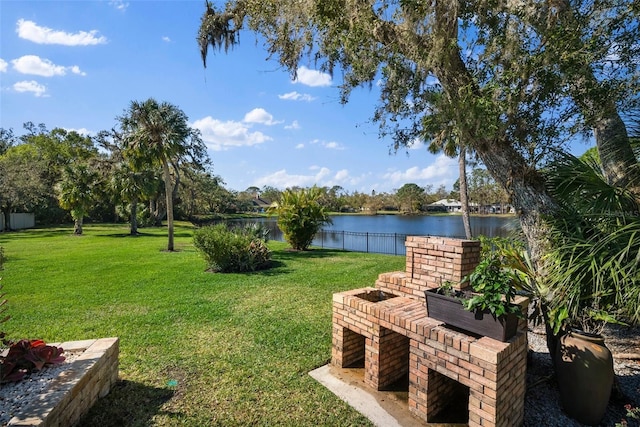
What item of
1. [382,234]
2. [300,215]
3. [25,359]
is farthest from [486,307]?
[382,234]

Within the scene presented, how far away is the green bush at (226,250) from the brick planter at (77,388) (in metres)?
5.29

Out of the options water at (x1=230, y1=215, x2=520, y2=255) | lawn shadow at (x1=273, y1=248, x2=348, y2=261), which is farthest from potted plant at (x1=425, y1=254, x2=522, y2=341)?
lawn shadow at (x1=273, y1=248, x2=348, y2=261)

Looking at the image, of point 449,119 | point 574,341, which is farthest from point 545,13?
point 574,341

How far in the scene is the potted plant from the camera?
2303 millimetres

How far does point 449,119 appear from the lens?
12.0 ft

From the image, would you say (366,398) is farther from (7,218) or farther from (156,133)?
(7,218)

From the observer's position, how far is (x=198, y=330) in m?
4.34

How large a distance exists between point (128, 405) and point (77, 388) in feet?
1.65

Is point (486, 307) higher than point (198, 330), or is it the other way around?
point (486, 307)

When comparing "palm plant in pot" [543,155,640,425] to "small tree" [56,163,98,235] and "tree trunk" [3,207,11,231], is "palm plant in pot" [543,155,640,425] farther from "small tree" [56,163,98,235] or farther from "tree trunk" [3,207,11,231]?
"tree trunk" [3,207,11,231]

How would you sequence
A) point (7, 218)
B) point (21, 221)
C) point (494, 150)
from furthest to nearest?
1. point (21, 221)
2. point (7, 218)
3. point (494, 150)

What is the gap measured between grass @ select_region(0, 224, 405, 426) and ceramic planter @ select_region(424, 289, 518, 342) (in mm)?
1047

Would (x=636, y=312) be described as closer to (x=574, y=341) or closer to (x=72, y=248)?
(x=574, y=341)

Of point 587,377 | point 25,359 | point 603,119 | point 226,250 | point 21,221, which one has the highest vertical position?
point 603,119
